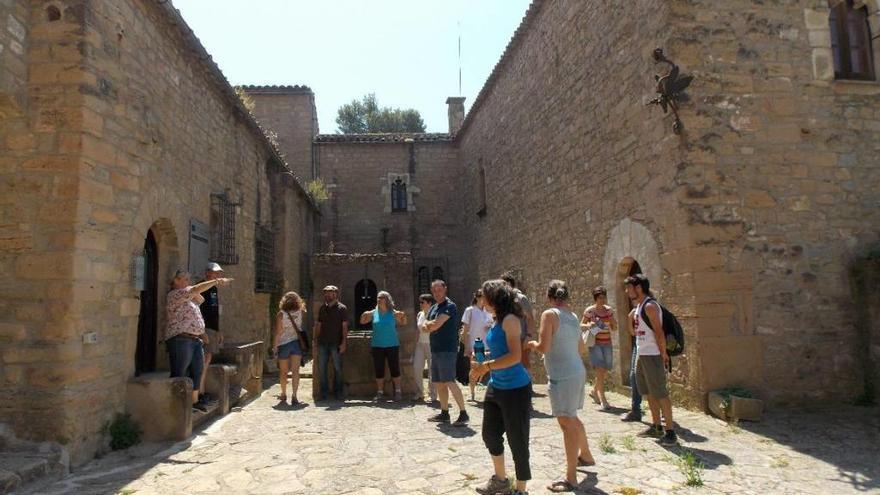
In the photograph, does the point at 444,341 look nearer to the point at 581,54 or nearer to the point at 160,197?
the point at 160,197

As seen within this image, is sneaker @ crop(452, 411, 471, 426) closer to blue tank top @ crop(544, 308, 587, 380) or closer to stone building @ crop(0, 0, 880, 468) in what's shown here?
blue tank top @ crop(544, 308, 587, 380)

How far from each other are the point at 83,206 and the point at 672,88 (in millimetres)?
6023

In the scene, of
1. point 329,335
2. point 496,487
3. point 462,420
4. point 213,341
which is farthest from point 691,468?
point 213,341

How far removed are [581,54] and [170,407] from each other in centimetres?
768

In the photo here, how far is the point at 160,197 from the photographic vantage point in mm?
6168

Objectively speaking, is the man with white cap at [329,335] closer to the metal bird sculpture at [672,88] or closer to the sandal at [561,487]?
the sandal at [561,487]

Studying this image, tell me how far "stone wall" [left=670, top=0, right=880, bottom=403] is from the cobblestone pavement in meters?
0.68

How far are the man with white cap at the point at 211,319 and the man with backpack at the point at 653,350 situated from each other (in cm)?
461

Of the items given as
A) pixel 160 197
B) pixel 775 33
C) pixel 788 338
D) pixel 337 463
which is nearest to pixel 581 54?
pixel 775 33

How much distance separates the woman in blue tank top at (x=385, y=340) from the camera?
742 cm

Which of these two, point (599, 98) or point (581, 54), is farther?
point (581, 54)

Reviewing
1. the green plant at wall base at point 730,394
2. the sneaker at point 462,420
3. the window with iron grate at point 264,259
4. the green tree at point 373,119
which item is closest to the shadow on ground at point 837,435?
the green plant at wall base at point 730,394

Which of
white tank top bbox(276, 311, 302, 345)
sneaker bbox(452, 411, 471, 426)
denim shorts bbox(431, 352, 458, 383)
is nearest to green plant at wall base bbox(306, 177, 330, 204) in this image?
white tank top bbox(276, 311, 302, 345)

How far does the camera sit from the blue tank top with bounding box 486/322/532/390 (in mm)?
3672
